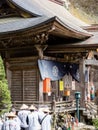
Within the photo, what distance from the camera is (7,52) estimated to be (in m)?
18.5

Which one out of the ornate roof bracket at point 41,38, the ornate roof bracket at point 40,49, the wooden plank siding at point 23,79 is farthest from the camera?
the wooden plank siding at point 23,79

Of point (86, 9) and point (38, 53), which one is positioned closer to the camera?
point (38, 53)

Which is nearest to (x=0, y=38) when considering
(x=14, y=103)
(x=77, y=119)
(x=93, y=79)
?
(x=14, y=103)

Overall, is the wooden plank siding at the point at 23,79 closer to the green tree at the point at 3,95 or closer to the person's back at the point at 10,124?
the green tree at the point at 3,95

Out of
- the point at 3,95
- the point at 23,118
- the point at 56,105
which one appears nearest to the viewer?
the point at 23,118

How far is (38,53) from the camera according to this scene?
57.5 feet

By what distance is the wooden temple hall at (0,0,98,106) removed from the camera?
17.2 m

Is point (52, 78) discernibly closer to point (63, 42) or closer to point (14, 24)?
point (63, 42)

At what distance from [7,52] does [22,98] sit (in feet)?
7.31

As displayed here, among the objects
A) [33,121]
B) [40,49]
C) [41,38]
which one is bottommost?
[33,121]

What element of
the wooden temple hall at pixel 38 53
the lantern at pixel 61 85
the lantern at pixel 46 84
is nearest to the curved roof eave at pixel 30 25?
the wooden temple hall at pixel 38 53

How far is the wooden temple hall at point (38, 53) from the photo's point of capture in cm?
1722

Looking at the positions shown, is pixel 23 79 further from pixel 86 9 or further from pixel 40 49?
pixel 86 9

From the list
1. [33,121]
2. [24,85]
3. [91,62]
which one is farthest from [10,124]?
[91,62]
